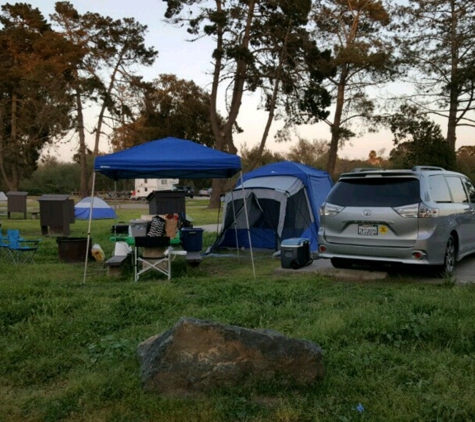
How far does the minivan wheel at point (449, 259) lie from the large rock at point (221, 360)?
182 inches

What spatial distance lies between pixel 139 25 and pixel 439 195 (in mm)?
31483

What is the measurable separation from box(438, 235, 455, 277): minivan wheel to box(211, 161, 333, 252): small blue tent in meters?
3.91

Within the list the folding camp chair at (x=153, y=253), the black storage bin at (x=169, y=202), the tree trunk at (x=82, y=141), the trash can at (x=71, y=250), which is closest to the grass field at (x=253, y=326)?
the folding camp chair at (x=153, y=253)

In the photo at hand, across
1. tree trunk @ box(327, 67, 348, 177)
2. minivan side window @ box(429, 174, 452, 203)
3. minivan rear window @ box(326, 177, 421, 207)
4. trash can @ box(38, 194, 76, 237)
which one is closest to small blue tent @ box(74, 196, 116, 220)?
trash can @ box(38, 194, 76, 237)

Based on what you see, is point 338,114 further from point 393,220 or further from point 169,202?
point 393,220

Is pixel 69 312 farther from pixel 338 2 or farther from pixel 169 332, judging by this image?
pixel 338 2

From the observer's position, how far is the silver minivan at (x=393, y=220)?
7.01m

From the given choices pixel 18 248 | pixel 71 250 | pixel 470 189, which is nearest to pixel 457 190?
pixel 470 189

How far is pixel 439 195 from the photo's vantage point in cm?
761

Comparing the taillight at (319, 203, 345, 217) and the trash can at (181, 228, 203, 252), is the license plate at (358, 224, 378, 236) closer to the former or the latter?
the taillight at (319, 203, 345, 217)

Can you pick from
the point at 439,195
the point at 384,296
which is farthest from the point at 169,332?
the point at 439,195

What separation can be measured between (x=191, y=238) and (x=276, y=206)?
8.31 ft

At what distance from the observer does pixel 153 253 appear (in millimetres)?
8625

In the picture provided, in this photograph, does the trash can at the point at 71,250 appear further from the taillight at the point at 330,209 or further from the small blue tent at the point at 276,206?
the taillight at the point at 330,209
